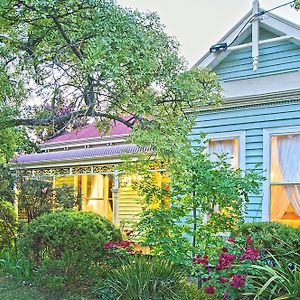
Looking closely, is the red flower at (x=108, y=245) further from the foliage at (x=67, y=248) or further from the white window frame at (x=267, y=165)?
the white window frame at (x=267, y=165)

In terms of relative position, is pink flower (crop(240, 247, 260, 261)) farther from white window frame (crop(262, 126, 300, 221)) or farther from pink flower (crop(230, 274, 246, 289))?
white window frame (crop(262, 126, 300, 221))

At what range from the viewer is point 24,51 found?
788cm

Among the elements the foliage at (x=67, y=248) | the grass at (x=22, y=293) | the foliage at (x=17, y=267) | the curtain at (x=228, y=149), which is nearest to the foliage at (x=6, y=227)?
the foliage at (x=17, y=267)

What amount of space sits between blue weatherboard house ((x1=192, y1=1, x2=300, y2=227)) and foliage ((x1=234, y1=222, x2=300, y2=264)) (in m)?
2.38

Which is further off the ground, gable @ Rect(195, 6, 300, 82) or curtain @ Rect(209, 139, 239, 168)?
gable @ Rect(195, 6, 300, 82)

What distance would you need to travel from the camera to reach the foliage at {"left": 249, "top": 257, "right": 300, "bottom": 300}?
4939 millimetres

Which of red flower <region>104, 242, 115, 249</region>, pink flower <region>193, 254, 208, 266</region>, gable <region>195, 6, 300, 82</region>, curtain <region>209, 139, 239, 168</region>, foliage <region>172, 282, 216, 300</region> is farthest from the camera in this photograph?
curtain <region>209, 139, 239, 168</region>

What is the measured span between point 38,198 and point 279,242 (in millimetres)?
6326

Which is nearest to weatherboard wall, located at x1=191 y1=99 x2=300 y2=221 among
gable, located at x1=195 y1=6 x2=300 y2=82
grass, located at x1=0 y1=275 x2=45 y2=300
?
gable, located at x1=195 y1=6 x2=300 y2=82

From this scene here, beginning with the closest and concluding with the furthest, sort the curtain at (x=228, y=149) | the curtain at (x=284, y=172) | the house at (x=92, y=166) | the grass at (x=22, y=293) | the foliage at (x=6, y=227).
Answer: the grass at (x=22, y=293) → the curtain at (x=284, y=172) → the curtain at (x=228, y=149) → the foliage at (x=6, y=227) → the house at (x=92, y=166)

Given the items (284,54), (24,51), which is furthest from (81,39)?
(284,54)

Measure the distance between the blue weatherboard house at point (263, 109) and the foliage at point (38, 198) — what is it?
391cm

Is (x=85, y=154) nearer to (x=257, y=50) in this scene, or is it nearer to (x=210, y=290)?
(x=257, y=50)

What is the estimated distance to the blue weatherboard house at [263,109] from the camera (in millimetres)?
8516
